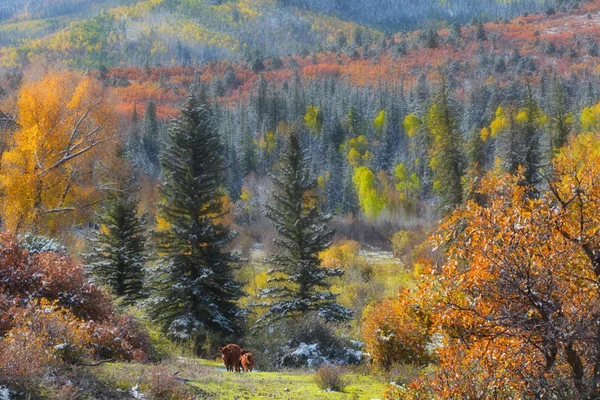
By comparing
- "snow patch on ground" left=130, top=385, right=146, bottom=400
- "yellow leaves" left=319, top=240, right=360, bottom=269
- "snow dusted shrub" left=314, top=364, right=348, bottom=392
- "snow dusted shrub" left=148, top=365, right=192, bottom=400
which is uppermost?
"snow patch on ground" left=130, top=385, right=146, bottom=400

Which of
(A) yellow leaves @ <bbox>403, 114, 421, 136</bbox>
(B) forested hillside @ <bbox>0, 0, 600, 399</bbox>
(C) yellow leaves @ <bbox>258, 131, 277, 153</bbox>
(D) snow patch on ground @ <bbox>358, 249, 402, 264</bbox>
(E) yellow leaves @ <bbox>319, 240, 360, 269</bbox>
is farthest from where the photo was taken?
(C) yellow leaves @ <bbox>258, 131, 277, 153</bbox>

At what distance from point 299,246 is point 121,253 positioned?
30.0ft

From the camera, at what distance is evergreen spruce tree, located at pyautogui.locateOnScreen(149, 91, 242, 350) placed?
2095cm

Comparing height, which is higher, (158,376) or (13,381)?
(13,381)

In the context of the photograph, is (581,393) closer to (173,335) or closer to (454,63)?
(173,335)

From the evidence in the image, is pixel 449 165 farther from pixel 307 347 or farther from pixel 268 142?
pixel 268 142

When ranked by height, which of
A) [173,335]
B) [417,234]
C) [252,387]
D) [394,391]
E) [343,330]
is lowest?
[417,234]

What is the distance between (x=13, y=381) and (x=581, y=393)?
8661mm

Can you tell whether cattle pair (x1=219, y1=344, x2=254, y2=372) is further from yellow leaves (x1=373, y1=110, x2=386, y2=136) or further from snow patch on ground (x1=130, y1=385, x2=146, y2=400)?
yellow leaves (x1=373, y1=110, x2=386, y2=136)

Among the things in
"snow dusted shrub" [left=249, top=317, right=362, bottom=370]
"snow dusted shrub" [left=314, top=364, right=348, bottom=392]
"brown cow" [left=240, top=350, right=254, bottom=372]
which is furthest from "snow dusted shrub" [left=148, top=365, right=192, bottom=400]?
"snow dusted shrub" [left=249, top=317, right=362, bottom=370]

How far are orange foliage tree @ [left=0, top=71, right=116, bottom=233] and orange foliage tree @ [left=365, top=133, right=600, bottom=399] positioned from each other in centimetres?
2397

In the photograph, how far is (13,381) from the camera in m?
6.86

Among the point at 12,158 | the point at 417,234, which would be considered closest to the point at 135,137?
the point at 417,234

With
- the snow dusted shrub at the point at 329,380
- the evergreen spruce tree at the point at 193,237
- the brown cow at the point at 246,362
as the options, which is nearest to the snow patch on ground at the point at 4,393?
the snow dusted shrub at the point at 329,380
